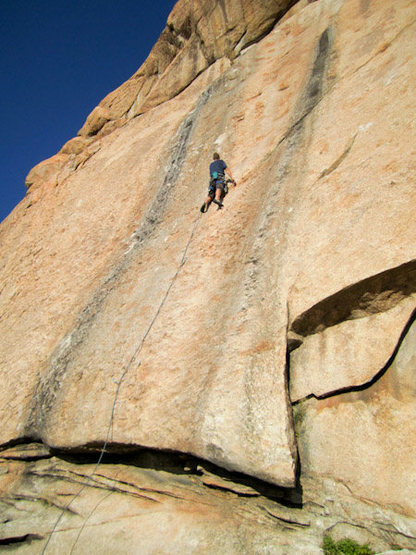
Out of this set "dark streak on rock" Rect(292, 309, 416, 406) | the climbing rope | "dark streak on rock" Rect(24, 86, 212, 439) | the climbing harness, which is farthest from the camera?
the climbing harness

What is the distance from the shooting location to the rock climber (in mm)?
6762

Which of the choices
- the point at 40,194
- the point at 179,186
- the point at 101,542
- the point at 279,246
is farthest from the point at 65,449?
the point at 40,194

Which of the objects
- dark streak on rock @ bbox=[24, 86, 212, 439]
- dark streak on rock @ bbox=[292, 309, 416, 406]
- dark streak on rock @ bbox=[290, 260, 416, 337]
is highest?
dark streak on rock @ bbox=[24, 86, 212, 439]

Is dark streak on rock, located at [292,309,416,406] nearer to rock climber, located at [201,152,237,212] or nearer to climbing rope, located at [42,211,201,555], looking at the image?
climbing rope, located at [42,211,201,555]

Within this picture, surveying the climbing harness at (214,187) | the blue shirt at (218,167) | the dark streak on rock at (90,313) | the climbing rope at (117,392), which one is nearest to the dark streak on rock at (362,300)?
the climbing rope at (117,392)

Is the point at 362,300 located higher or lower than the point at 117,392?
lower

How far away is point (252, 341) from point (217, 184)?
3.87 m

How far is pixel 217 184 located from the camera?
6.81 metres

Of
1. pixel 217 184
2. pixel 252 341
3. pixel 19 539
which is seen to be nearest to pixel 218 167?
pixel 217 184

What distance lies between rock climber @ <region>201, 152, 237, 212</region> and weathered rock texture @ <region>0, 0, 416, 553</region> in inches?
11.1

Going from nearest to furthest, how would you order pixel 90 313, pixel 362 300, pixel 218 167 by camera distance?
pixel 362 300 → pixel 90 313 → pixel 218 167

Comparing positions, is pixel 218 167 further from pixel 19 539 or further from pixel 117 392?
pixel 19 539

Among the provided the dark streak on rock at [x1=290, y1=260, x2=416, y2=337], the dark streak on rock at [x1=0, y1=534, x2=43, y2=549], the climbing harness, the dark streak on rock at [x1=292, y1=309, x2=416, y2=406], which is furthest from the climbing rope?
the dark streak on rock at [x1=292, y1=309, x2=416, y2=406]

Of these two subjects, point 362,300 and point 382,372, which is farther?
point 362,300
